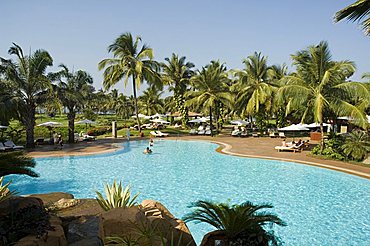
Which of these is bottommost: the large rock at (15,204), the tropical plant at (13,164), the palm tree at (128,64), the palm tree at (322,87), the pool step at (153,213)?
the pool step at (153,213)

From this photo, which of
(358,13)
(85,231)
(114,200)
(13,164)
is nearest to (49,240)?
(85,231)

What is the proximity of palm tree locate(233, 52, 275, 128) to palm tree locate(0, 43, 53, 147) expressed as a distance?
18890 millimetres

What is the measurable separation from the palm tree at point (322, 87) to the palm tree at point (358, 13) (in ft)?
27.0

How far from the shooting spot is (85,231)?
4219 millimetres

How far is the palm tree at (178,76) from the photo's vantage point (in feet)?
118

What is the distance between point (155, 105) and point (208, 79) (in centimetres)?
2345

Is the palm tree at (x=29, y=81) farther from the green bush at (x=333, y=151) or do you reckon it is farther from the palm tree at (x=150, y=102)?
the palm tree at (x=150, y=102)

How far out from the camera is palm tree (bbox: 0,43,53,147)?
19344mm

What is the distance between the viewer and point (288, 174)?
45.3ft

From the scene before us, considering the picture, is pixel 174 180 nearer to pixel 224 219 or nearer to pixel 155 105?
pixel 224 219

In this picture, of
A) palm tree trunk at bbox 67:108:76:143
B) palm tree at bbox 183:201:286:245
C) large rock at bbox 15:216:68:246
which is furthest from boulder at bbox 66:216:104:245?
palm tree trunk at bbox 67:108:76:143

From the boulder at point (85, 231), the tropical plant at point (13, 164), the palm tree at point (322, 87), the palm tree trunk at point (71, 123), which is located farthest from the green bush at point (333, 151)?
the palm tree trunk at point (71, 123)

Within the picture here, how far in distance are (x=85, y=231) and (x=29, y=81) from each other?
1897cm

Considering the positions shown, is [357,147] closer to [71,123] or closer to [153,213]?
[153,213]
